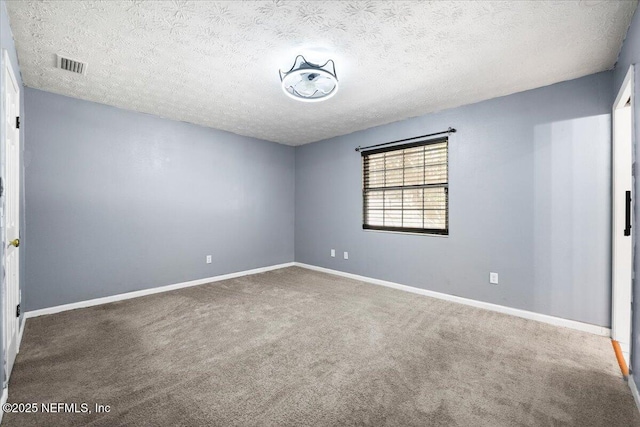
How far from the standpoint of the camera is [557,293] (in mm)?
2879

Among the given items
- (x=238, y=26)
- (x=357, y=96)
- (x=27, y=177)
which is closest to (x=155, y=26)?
(x=238, y=26)

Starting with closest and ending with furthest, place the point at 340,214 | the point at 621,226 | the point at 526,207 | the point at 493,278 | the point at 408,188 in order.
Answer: the point at 621,226, the point at 526,207, the point at 493,278, the point at 408,188, the point at 340,214

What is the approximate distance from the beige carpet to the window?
1263 mm

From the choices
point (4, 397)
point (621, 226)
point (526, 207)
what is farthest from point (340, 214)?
point (4, 397)

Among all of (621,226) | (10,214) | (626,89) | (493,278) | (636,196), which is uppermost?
(626,89)

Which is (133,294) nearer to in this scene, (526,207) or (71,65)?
(71,65)

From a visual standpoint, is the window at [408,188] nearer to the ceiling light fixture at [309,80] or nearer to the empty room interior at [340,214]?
the empty room interior at [340,214]

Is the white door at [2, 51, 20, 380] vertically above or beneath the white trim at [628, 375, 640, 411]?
above

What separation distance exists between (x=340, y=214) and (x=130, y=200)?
3.10 m

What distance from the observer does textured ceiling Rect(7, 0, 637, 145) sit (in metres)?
1.83

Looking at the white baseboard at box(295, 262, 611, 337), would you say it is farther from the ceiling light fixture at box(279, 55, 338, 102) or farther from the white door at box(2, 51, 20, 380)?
the white door at box(2, 51, 20, 380)

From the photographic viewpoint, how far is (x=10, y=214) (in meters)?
2.14

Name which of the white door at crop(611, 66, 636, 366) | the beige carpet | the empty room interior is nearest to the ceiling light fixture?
the empty room interior

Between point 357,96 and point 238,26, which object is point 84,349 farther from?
point 357,96
